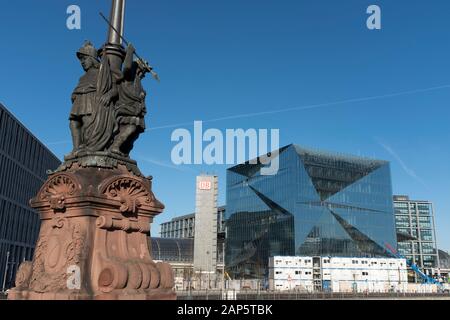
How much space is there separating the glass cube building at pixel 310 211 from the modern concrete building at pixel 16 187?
1860 inches

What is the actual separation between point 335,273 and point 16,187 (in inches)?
2253

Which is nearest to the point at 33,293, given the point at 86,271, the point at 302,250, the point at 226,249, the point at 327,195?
the point at 86,271

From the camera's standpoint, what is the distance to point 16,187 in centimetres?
6706

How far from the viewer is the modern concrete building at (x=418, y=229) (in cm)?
14600

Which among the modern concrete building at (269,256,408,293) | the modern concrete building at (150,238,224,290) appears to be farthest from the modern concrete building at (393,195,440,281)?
the modern concrete building at (150,238,224,290)

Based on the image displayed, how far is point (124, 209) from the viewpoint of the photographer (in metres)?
9.70

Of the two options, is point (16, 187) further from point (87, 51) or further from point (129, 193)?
point (129, 193)

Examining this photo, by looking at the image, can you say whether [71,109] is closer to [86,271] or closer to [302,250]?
[86,271]

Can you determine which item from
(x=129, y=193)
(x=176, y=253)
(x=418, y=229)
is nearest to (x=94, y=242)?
(x=129, y=193)

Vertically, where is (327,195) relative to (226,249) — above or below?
above

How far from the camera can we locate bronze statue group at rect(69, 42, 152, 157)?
34.7 feet
